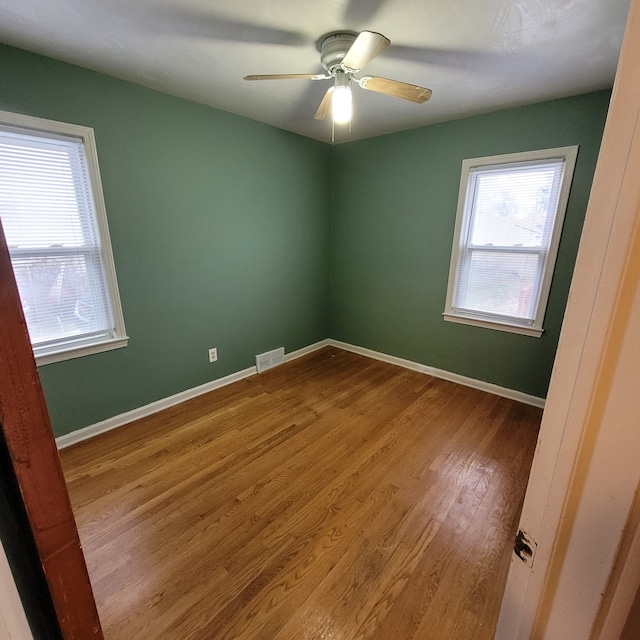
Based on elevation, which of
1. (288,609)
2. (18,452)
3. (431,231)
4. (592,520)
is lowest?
(288,609)

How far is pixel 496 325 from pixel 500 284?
373mm

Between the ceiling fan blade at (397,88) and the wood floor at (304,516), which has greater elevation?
the ceiling fan blade at (397,88)

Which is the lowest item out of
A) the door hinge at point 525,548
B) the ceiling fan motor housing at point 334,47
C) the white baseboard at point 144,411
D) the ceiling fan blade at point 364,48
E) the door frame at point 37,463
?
the white baseboard at point 144,411

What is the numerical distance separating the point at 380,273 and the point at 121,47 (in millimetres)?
2735

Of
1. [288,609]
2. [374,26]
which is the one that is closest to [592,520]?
[288,609]

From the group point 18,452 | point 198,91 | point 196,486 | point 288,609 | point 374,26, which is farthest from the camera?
point 198,91

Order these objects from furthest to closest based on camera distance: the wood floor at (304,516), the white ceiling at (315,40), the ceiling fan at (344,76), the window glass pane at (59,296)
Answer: the window glass pane at (59,296)
the ceiling fan at (344,76)
the white ceiling at (315,40)
the wood floor at (304,516)

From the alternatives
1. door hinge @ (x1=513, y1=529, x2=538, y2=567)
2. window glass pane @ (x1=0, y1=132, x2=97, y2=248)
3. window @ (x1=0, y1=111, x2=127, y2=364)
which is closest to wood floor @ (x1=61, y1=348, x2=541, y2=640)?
window @ (x1=0, y1=111, x2=127, y2=364)

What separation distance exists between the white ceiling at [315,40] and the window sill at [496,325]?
175 cm

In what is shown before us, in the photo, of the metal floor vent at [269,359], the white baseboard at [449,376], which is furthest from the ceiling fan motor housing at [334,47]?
the white baseboard at [449,376]

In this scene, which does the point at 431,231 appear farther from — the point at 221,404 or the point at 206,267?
the point at 221,404

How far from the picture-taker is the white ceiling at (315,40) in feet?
4.68

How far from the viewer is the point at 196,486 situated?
1879 millimetres

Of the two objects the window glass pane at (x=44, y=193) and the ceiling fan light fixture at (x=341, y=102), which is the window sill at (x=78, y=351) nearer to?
the window glass pane at (x=44, y=193)
